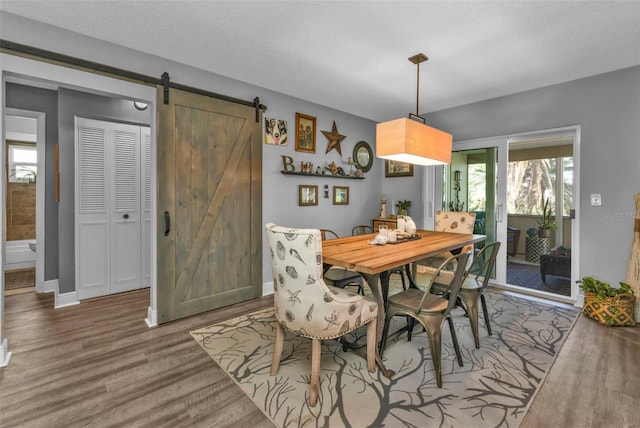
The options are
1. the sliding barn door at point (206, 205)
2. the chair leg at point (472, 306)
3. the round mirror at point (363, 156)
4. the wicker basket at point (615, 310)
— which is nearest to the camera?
the chair leg at point (472, 306)

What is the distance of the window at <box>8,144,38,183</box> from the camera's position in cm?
500

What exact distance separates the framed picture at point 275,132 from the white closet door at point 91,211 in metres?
1.92

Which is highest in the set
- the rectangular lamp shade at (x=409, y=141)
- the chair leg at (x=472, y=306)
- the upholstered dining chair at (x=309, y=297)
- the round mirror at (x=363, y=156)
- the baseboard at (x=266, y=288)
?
the round mirror at (x=363, y=156)

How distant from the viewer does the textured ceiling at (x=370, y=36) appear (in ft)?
6.87

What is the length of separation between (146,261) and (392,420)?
360 cm

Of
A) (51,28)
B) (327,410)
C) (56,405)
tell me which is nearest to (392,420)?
(327,410)

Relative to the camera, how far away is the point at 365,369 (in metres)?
2.06

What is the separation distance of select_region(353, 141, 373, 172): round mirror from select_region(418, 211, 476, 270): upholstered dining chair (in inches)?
61.4

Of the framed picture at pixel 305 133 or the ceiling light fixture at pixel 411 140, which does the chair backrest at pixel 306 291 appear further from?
the framed picture at pixel 305 133

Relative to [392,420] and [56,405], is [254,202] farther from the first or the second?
[392,420]

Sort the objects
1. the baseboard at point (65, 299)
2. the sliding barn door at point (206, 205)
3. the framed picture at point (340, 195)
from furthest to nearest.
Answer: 1. the framed picture at point (340, 195)
2. the baseboard at point (65, 299)
3. the sliding barn door at point (206, 205)

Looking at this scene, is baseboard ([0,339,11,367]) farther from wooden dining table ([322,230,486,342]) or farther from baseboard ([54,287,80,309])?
wooden dining table ([322,230,486,342])

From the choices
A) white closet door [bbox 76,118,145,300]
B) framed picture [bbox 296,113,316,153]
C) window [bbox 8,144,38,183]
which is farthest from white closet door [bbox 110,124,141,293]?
window [bbox 8,144,38,183]

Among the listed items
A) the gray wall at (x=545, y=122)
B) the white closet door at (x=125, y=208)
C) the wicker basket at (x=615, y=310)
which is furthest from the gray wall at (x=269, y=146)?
the wicker basket at (x=615, y=310)
